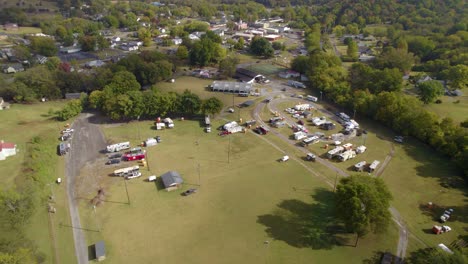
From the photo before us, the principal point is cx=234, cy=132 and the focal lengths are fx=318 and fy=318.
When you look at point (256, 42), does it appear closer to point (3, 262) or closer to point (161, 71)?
point (161, 71)

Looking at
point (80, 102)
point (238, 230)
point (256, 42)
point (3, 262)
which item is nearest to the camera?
point (3, 262)

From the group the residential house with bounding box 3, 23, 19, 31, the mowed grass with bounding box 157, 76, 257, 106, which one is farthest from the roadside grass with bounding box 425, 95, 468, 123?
the residential house with bounding box 3, 23, 19, 31

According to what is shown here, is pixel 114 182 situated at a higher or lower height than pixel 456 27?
lower

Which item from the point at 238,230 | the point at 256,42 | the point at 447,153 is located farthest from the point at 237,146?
the point at 256,42

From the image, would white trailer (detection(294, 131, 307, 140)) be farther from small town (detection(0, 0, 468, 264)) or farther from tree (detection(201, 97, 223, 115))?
tree (detection(201, 97, 223, 115))

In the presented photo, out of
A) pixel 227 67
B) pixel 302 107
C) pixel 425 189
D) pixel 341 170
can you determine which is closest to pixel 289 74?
pixel 227 67

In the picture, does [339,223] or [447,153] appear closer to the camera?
[339,223]

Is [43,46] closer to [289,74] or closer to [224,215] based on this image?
[289,74]
